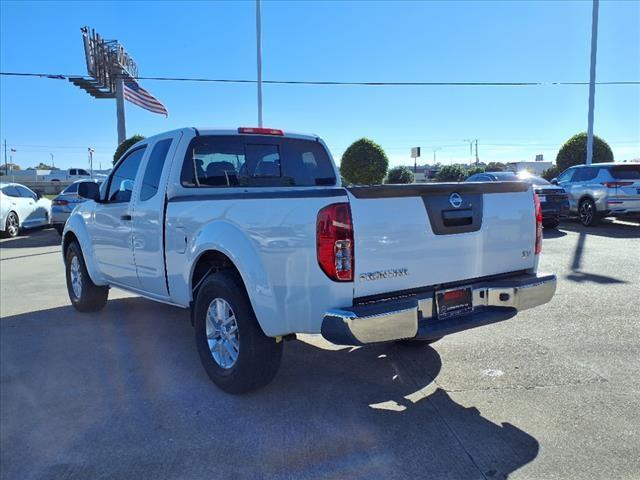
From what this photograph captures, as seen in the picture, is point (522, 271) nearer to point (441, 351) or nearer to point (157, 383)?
point (441, 351)

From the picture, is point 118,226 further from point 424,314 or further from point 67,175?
point 67,175

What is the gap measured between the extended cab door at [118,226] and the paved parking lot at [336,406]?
0.68m

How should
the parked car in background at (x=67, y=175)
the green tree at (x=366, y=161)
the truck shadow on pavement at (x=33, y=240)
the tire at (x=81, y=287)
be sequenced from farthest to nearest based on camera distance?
the parked car in background at (x=67, y=175), the green tree at (x=366, y=161), the truck shadow on pavement at (x=33, y=240), the tire at (x=81, y=287)

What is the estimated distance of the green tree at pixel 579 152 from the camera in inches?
869

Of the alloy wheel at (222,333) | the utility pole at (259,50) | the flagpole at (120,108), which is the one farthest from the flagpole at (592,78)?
the alloy wheel at (222,333)

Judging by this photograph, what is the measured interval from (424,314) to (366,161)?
67.6 ft

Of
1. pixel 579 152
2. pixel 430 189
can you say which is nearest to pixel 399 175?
pixel 579 152

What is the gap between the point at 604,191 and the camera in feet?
46.0

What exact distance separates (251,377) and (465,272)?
1.71 metres

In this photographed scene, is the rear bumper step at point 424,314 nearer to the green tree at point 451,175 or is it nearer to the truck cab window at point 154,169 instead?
the truck cab window at point 154,169

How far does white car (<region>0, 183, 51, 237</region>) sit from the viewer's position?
15312 mm

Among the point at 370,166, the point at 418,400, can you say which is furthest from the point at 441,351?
the point at 370,166

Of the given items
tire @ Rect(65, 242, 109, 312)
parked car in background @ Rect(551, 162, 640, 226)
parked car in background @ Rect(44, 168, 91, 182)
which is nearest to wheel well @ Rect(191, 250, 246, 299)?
tire @ Rect(65, 242, 109, 312)

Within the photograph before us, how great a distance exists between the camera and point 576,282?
7645 mm
